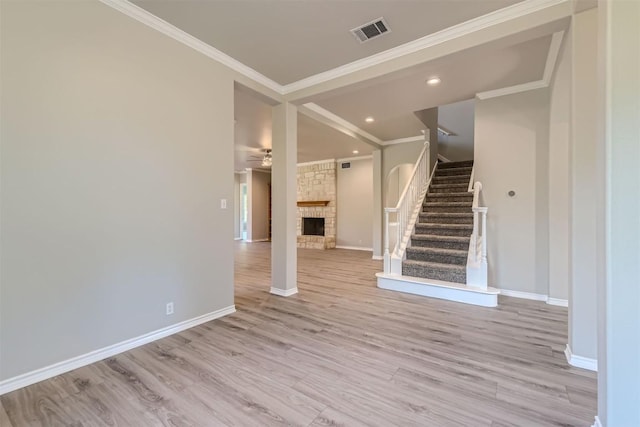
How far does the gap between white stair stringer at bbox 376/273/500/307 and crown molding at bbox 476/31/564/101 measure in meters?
2.68

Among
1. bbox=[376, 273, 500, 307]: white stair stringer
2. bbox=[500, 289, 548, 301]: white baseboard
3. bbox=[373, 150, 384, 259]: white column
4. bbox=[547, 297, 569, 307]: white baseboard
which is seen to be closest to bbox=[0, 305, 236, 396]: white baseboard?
bbox=[376, 273, 500, 307]: white stair stringer

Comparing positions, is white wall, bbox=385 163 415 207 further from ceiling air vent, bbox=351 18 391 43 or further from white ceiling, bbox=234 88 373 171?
ceiling air vent, bbox=351 18 391 43

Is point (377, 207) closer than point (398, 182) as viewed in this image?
Yes

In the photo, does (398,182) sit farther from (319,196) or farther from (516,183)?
(516,183)

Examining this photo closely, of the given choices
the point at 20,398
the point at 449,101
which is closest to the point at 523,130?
the point at 449,101

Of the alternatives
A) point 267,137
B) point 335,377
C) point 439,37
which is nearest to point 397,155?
point 267,137

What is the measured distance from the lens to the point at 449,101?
13.8 feet

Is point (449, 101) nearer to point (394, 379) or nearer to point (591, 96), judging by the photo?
point (591, 96)

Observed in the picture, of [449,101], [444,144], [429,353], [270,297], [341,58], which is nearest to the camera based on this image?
[429,353]

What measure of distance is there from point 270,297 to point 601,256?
3.23m

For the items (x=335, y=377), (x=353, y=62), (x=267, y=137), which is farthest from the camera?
(x=267, y=137)

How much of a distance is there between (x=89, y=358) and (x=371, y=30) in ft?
11.6

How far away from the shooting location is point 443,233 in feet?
15.2

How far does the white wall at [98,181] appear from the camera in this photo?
5.72ft
